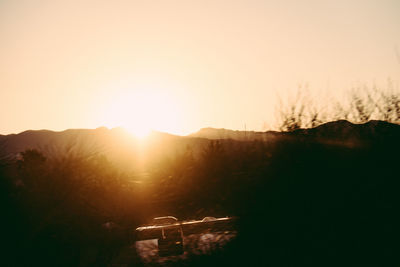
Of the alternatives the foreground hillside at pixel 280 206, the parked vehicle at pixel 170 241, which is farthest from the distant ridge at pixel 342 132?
the parked vehicle at pixel 170 241

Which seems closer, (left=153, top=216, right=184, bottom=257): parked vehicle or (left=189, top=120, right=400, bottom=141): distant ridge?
(left=153, top=216, right=184, bottom=257): parked vehicle

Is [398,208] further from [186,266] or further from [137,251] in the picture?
[137,251]

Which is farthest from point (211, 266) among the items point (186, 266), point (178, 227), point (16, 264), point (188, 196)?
point (188, 196)

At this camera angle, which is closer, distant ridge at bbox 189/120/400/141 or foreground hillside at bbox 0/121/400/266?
foreground hillside at bbox 0/121/400/266

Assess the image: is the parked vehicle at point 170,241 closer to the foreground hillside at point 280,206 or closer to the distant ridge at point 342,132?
the foreground hillside at point 280,206

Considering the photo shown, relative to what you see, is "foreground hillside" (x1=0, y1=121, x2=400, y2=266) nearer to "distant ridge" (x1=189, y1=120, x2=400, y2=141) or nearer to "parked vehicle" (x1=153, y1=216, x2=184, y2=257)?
"distant ridge" (x1=189, y1=120, x2=400, y2=141)

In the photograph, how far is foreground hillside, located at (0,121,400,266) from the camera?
20.9 ft

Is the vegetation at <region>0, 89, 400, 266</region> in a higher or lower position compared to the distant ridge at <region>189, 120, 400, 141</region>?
lower

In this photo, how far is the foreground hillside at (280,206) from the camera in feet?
20.9

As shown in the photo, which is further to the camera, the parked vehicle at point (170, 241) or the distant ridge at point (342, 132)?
the distant ridge at point (342, 132)

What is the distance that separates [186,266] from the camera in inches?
229

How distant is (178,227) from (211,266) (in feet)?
7.22

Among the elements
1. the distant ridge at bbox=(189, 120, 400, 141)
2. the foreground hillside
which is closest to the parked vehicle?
the foreground hillside

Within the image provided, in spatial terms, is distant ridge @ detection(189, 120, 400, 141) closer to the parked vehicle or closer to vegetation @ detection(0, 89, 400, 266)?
vegetation @ detection(0, 89, 400, 266)
